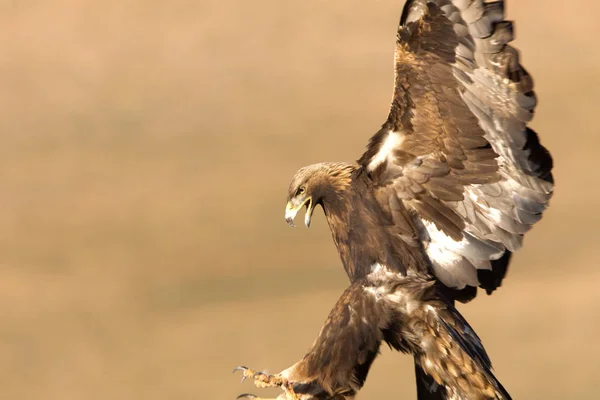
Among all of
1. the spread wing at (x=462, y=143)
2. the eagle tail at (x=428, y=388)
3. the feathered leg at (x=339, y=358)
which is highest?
the spread wing at (x=462, y=143)

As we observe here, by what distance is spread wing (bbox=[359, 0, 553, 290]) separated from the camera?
7645mm

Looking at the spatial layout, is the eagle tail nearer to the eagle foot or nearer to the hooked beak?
the eagle foot

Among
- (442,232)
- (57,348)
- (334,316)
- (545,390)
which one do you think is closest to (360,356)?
(334,316)

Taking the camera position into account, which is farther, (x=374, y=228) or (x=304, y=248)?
(x=304, y=248)

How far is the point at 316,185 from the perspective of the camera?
8.24m

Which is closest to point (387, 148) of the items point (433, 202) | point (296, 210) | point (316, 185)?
point (433, 202)

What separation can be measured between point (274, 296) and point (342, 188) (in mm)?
6875

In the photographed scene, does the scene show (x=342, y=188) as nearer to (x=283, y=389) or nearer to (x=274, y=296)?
(x=283, y=389)

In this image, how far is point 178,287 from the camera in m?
15.1

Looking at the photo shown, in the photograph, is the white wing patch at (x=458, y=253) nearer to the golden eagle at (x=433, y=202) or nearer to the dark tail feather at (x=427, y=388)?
the golden eagle at (x=433, y=202)

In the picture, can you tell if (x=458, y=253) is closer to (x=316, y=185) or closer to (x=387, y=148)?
(x=387, y=148)

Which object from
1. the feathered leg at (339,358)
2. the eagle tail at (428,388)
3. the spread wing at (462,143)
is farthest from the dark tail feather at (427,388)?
the spread wing at (462,143)

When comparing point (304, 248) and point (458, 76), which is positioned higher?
point (304, 248)

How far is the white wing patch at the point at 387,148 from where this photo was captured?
7941mm
